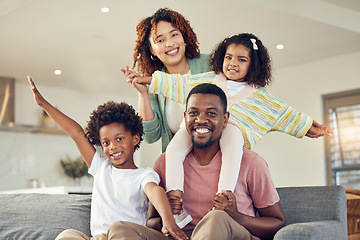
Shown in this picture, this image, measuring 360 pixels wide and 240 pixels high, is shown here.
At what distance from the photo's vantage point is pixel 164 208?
1717mm

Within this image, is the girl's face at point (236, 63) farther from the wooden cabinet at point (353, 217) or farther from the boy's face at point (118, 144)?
the wooden cabinet at point (353, 217)

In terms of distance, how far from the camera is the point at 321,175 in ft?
Answer: 22.4

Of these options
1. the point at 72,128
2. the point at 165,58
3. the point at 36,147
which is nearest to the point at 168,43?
the point at 165,58

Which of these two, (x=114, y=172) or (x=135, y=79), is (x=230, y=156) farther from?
(x=135, y=79)

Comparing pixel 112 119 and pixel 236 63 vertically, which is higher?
pixel 236 63

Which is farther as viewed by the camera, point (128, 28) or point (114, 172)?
point (128, 28)

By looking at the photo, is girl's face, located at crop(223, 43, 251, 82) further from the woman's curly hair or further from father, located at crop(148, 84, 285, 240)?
the woman's curly hair

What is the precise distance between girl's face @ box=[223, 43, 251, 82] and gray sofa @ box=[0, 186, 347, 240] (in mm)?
509

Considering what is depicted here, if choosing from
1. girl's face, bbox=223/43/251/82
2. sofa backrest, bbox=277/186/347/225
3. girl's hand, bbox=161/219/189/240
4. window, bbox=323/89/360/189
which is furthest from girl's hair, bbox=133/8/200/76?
window, bbox=323/89/360/189

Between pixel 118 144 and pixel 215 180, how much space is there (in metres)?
0.39

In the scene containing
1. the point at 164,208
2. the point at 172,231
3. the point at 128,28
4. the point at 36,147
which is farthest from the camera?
the point at 36,147

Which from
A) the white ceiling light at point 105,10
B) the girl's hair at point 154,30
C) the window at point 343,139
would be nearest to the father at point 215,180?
the girl's hair at point 154,30

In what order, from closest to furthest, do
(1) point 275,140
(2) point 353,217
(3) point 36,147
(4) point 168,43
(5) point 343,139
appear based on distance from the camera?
(4) point 168,43 < (2) point 353,217 < (5) point 343,139 < (1) point 275,140 < (3) point 36,147

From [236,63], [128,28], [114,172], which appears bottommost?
[114,172]
